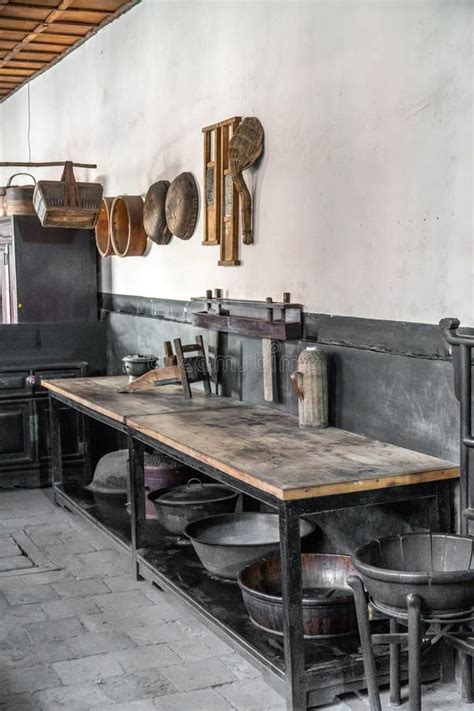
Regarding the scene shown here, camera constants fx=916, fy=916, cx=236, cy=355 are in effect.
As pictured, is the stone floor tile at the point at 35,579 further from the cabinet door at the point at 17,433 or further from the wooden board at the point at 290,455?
the cabinet door at the point at 17,433

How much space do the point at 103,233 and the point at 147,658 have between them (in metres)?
4.21

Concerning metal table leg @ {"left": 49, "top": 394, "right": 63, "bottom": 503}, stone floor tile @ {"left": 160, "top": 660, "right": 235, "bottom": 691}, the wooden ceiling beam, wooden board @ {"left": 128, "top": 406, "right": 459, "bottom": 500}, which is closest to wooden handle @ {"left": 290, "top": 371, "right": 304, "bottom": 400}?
wooden board @ {"left": 128, "top": 406, "right": 459, "bottom": 500}

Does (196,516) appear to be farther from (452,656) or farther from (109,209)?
(109,209)

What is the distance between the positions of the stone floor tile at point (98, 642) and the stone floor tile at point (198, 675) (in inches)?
13.5

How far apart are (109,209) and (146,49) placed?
3.97 feet

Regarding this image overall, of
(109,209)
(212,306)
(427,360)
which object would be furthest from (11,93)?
(427,360)

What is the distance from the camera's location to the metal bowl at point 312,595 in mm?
3498

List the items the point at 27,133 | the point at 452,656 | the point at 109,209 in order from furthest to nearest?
the point at 27,133, the point at 109,209, the point at 452,656

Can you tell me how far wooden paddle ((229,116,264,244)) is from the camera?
5020 mm

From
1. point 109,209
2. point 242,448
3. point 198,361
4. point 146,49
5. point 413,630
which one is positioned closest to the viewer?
point 413,630

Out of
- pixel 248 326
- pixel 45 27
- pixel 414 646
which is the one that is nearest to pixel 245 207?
pixel 248 326

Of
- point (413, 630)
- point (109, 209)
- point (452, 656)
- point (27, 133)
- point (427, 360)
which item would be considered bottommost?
point (452, 656)

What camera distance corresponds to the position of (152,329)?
6781 millimetres

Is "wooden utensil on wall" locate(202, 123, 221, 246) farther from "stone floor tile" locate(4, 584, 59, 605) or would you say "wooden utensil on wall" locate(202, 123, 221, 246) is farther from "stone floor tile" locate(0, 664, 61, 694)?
"stone floor tile" locate(0, 664, 61, 694)
